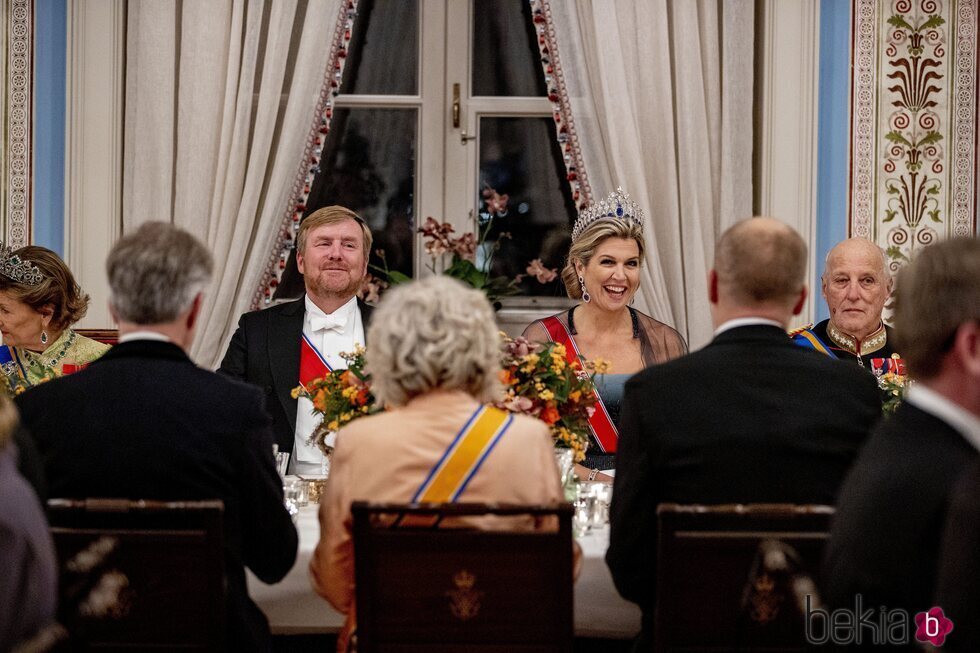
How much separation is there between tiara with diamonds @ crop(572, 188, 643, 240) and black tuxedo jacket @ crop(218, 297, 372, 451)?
0.81m

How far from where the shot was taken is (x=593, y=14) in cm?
411

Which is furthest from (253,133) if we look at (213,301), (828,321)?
(828,321)

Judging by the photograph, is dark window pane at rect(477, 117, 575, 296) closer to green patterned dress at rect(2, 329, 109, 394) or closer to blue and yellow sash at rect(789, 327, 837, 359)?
blue and yellow sash at rect(789, 327, 837, 359)

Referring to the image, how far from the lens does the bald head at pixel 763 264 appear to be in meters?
1.89

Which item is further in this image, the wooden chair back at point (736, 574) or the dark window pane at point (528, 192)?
the dark window pane at point (528, 192)

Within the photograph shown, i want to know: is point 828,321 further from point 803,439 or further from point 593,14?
point 803,439

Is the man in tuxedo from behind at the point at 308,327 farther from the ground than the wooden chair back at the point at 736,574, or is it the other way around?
the man in tuxedo from behind at the point at 308,327

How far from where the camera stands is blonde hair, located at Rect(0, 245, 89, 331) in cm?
323

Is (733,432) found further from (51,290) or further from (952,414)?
(51,290)

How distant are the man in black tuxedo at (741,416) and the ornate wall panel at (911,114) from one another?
7.77 feet

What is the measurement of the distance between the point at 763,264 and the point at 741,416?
0.91ft

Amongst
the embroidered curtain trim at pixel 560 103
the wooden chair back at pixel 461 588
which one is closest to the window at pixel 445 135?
the embroidered curtain trim at pixel 560 103

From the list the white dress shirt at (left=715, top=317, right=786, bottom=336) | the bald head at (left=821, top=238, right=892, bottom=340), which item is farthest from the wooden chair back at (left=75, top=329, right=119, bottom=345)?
the white dress shirt at (left=715, top=317, right=786, bottom=336)

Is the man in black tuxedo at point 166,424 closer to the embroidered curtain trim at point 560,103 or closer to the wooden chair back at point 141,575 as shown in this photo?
the wooden chair back at point 141,575
